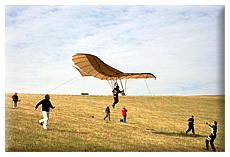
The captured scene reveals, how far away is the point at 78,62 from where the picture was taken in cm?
1599

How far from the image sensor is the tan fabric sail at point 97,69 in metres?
15.2

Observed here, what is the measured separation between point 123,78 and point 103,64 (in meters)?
2.25

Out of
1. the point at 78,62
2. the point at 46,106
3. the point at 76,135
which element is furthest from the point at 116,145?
the point at 78,62

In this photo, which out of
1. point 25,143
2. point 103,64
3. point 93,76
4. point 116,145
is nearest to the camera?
point 25,143

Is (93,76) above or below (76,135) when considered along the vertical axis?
above

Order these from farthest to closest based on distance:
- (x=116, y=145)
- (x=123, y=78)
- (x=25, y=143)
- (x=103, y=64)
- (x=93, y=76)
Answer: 1. (x=93, y=76)
2. (x=123, y=78)
3. (x=103, y=64)
4. (x=116, y=145)
5. (x=25, y=143)

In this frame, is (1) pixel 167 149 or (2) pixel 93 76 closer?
(1) pixel 167 149

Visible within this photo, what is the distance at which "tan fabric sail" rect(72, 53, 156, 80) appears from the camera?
15211 millimetres

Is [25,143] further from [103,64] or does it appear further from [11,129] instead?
[103,64]

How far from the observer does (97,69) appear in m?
16.8
